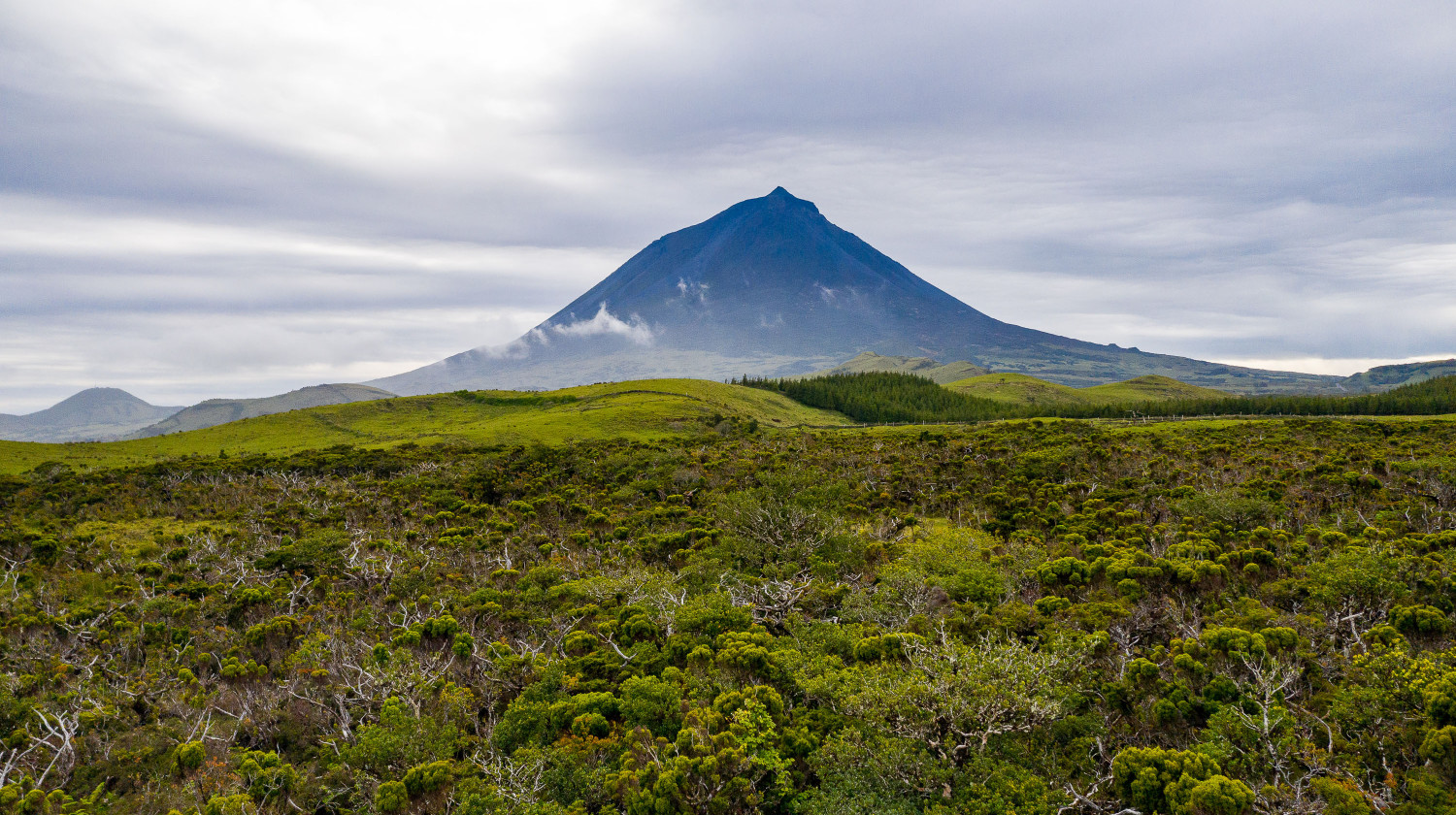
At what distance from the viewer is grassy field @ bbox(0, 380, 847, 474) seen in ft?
163

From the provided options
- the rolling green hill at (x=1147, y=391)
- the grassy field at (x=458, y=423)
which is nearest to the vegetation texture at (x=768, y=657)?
the grassy field at (x=458, y=423)

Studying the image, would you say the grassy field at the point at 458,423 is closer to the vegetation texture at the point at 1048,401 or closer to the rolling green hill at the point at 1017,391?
the vegetation texture at the point at 1048,401

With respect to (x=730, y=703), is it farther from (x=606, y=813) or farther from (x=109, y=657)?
(x=109, y=657)

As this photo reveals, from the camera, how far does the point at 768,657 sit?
1082 centimetres

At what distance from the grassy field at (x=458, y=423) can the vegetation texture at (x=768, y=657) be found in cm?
3095

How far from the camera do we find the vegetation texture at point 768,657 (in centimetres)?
795

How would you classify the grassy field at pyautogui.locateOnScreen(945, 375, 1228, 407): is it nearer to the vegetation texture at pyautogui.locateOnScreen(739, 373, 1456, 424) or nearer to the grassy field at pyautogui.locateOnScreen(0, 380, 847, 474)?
the vegetation texture at pyautogui.locateOnScreen(739, 373, 1456, 424)

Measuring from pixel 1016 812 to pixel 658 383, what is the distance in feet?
274

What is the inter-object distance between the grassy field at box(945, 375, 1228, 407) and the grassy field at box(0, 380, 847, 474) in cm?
5564

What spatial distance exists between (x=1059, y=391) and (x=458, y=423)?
122122 millimetres

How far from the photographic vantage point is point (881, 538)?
1958 centimetres

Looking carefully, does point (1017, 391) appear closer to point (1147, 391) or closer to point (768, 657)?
point (1147, 391)

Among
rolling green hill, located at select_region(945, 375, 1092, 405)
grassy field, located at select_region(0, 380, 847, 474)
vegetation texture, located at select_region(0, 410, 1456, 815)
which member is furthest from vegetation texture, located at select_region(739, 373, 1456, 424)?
vegetation texture, located at select_region(0, 410, 1456, 815)

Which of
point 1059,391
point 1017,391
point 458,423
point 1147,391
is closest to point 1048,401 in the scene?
point 1017,391
